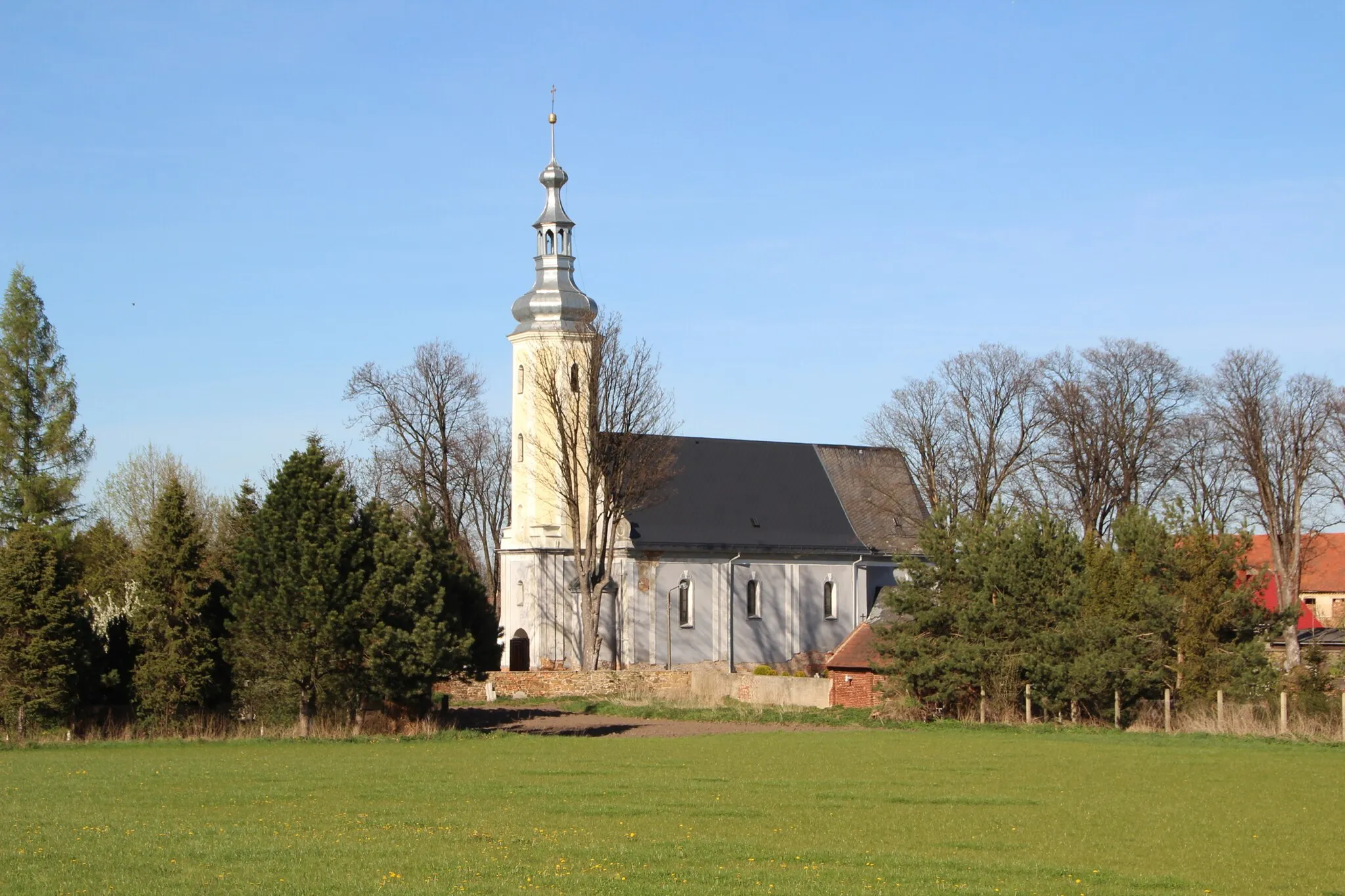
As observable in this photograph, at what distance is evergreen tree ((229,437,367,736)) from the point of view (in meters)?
33.3

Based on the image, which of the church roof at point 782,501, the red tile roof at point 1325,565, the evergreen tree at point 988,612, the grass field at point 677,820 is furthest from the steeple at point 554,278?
the red tile roof at point 1325,565

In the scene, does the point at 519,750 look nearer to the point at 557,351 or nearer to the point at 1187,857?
the point at 1187,857

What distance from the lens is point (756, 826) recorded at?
17.8 meters

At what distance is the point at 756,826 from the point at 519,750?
44.9ft

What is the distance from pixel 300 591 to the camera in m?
33.2

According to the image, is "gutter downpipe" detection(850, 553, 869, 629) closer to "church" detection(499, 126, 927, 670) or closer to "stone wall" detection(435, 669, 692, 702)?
"church" detection(499, 126, 927, 670)

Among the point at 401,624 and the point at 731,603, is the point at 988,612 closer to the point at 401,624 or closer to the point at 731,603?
the point at 401,624

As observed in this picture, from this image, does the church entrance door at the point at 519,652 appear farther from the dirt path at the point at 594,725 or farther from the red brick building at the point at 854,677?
the red brick building at the point at 854,677

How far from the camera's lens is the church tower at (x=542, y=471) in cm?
5759

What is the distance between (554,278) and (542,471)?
7.45m

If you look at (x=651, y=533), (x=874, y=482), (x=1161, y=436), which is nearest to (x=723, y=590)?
(x=651, y=533)

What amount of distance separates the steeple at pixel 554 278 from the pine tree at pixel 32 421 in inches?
684

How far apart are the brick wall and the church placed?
421 inches

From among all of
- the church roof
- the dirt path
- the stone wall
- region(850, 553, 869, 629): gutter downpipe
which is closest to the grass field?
the dirt path
